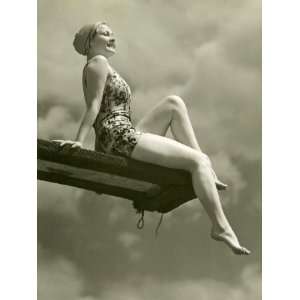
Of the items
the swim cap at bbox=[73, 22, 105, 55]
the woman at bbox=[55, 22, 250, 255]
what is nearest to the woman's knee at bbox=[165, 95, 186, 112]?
the woman at bbox=[55, 22, 250, 255]

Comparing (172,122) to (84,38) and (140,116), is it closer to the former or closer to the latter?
(140,116)

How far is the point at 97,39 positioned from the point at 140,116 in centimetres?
41

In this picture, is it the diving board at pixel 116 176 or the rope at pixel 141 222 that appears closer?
the diving board at pixel 116 176

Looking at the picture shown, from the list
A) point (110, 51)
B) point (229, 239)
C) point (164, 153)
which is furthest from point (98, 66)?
point (229, 239)

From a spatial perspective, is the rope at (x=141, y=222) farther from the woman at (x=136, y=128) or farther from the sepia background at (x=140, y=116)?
the woman at (x=136, y=128)

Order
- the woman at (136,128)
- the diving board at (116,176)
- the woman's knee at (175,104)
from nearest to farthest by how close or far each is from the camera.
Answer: the diving board at (116,176) → the woman at (136,128) → the woman's knee at (175,104)

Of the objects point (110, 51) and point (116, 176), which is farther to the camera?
point (110, 51)

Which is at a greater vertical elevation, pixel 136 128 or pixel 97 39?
pixel 97 39

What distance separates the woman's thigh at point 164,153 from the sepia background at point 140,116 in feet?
0.34

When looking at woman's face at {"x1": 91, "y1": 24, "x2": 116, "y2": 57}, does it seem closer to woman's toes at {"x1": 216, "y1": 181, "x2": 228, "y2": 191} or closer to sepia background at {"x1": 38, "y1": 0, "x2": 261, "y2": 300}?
sepia background at {"x1": 38, "y1": 0, "x2": 261, "y2": 300}

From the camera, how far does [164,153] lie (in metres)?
3.80

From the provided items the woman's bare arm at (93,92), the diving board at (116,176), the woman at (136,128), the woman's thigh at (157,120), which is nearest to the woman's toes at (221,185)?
the woman at (136,128)

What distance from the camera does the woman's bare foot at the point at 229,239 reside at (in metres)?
3.86
